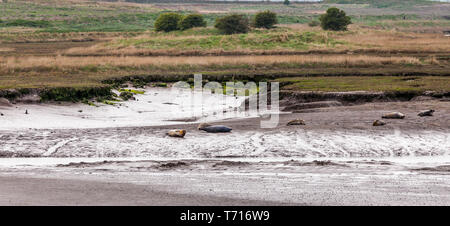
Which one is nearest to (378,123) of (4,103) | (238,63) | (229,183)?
(229,183)

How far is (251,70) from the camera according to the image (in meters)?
42.2

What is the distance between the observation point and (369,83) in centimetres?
3219

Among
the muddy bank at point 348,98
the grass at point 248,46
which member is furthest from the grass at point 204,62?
the muddy bank at point 348,98

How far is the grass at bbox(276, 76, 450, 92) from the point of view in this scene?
2950cm

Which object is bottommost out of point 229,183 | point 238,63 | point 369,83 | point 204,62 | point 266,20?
point 238,63

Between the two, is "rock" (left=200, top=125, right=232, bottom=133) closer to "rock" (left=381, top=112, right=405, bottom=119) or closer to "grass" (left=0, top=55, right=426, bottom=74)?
"rock" (left=381, top=112, right=405, bottom=119)

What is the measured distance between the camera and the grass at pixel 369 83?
29500 millimetres

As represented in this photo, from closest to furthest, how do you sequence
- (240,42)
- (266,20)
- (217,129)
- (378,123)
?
(217,129) → (378,123) → (240,42) → (266,20)

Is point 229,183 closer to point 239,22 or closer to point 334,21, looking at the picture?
point 239,22

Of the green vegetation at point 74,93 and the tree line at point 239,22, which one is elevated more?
the tree line at point 239,22

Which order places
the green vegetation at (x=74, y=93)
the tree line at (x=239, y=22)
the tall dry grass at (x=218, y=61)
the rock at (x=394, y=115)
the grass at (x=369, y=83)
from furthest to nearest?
the tree line at (x=239, y=22), the tall dry grass at (x=218, y=61), the grass at (x=369, y=83), the green vegetation at (x=74, y=93), the rock at (x=394, y=115)

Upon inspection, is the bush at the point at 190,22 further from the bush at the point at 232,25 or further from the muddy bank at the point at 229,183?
the muddy bank at the point at 229,183
